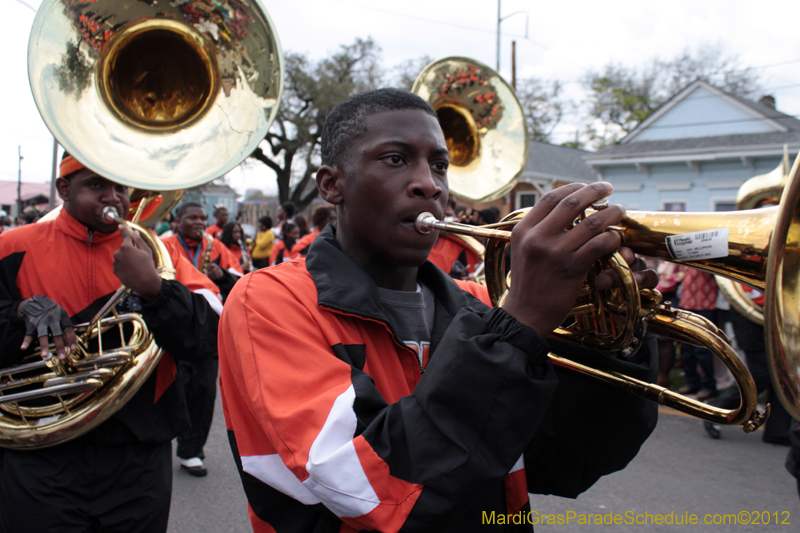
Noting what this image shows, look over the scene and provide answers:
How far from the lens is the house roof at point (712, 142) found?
45.4ft

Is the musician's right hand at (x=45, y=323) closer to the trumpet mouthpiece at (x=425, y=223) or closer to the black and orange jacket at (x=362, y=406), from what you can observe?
the black and orange jacket at (x=362, y=406)

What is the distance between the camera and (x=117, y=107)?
2.53 metres

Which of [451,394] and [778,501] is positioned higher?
[451,394]

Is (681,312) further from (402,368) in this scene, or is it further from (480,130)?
(480,130)

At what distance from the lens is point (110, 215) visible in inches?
93.2

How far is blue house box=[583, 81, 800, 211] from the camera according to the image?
1410 centimetres

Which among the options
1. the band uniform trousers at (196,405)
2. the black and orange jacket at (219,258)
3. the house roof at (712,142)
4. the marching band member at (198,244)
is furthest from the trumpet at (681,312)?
the house roof at (712,142)

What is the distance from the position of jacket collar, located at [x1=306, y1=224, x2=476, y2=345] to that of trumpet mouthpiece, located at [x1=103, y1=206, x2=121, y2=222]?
1.23 m

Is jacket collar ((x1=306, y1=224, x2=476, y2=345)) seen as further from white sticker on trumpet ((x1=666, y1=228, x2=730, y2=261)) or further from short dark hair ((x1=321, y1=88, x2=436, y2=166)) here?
white sticker on trumpet ((x1=666, y1=228, x2=730, y2=261))

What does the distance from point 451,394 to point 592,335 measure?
583 mm

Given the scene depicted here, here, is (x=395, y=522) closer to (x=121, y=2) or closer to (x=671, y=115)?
(x=121, y=2)

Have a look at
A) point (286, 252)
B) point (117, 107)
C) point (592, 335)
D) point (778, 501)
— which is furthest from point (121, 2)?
point (286, 252)

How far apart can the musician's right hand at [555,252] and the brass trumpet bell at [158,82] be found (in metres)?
1.66

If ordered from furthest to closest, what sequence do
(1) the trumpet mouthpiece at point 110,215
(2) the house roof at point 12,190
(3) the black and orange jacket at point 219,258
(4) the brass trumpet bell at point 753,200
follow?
(2) the house roof at point 12,190 → (3) the black and orange jacket at point 219,258 → (4) the brass trumpet bell at point 753,200 → (1) the trumpet mouthpiece at point 110,215
